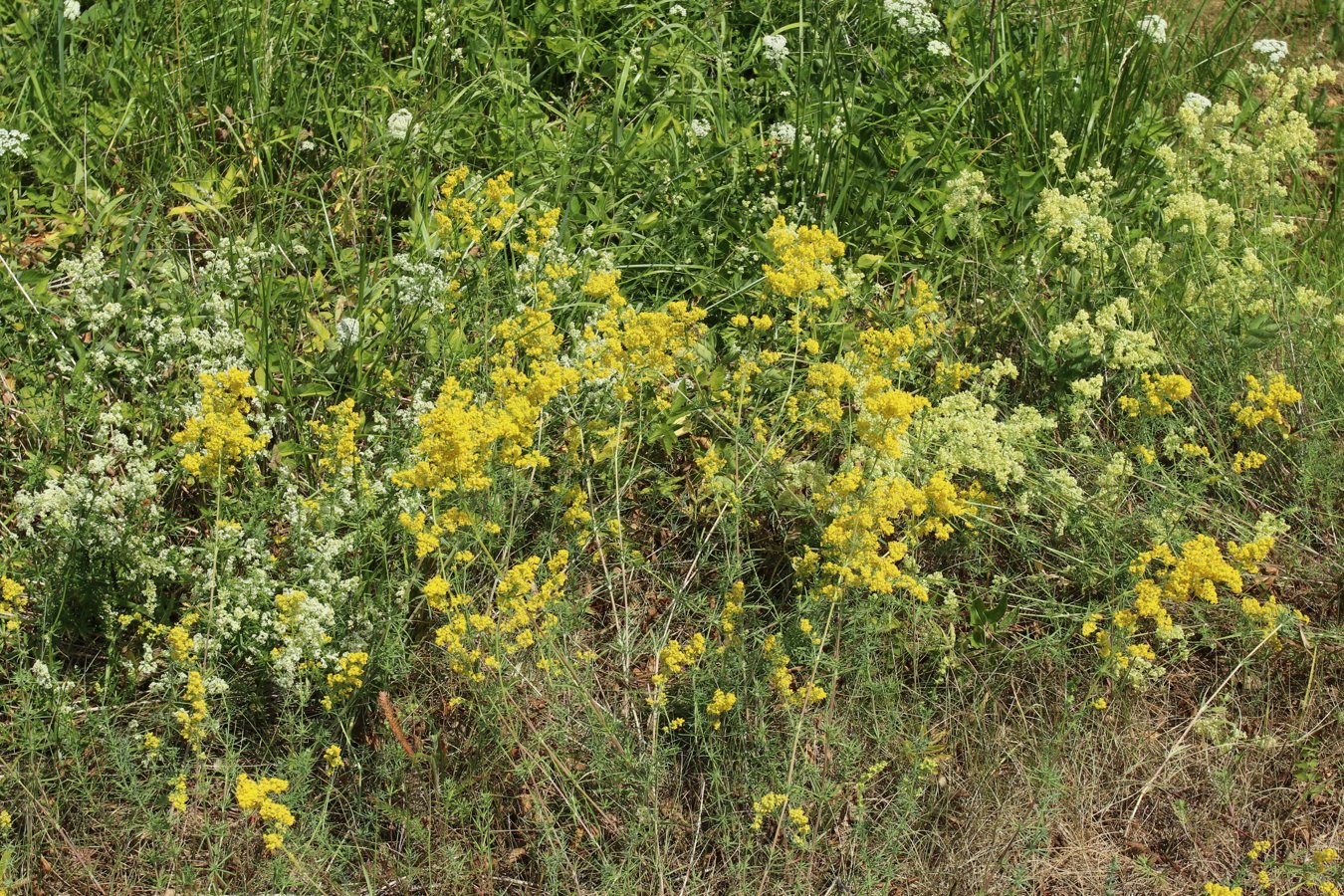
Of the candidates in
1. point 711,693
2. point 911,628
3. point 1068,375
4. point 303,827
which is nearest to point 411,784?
point 303,827

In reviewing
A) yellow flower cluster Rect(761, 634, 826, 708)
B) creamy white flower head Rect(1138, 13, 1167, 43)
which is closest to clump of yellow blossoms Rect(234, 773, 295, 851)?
yellow flower cluster Rect(761, 634, 826, 708)

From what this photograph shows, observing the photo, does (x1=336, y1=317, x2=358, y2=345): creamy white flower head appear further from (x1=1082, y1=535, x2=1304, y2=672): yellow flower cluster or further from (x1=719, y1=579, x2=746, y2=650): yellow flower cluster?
(x1=1082, y1=535, x2=1304, y2=672): yellow flower cluster

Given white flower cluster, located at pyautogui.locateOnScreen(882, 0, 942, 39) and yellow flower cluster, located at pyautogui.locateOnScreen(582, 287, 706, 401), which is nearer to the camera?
yellow flower cluster, located at pyautogui.locateOnScreen(582, 287, 706, 401)

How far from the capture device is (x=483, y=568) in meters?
3.23

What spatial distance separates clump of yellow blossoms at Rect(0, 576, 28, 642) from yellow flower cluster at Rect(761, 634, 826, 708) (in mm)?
1683

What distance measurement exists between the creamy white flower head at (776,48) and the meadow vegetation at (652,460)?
24 millimetres

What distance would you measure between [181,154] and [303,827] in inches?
85.0

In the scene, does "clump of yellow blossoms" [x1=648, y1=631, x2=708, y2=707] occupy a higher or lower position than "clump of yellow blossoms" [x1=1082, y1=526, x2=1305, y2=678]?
lower

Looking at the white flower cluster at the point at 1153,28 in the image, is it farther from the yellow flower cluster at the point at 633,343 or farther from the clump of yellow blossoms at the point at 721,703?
the clump of yellow blossoms at the point at 721,703

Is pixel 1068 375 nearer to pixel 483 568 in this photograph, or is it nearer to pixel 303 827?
pixel 483 568

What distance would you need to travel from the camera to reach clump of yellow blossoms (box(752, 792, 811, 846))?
103 inches

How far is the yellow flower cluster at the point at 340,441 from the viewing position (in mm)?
2942

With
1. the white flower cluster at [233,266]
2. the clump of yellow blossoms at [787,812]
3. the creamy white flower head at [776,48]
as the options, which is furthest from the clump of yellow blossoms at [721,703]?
the creamy white flower head at [776,48]

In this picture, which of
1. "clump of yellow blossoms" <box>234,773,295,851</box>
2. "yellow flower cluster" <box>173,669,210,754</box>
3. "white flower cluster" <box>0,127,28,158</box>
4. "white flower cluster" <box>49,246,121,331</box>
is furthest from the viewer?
"white flower cluster" <box>0,127,28,158</box>
